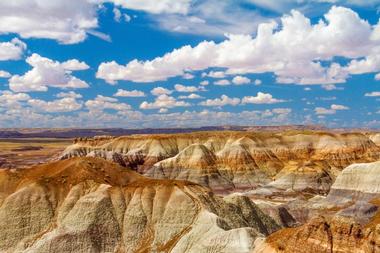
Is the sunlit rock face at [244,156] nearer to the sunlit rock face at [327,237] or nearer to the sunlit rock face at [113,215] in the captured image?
the sunlit rock face at [113,215]

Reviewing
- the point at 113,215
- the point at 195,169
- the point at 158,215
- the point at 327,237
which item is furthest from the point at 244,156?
the point at 327,237

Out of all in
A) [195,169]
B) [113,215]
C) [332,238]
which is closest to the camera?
[332,238]

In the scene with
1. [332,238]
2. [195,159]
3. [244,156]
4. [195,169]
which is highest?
[332,238]

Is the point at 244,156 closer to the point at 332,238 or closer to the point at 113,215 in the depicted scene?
the point at 113,215

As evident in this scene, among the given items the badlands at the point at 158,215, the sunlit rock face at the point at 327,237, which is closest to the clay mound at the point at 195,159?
the badlands at the point at 158,215

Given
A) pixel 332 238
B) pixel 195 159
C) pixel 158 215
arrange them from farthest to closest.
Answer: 1. pixel 195 159
2. pixel 158 215
3. pixel 332 238

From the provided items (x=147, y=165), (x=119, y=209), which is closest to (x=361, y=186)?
(x=119, y=209)
